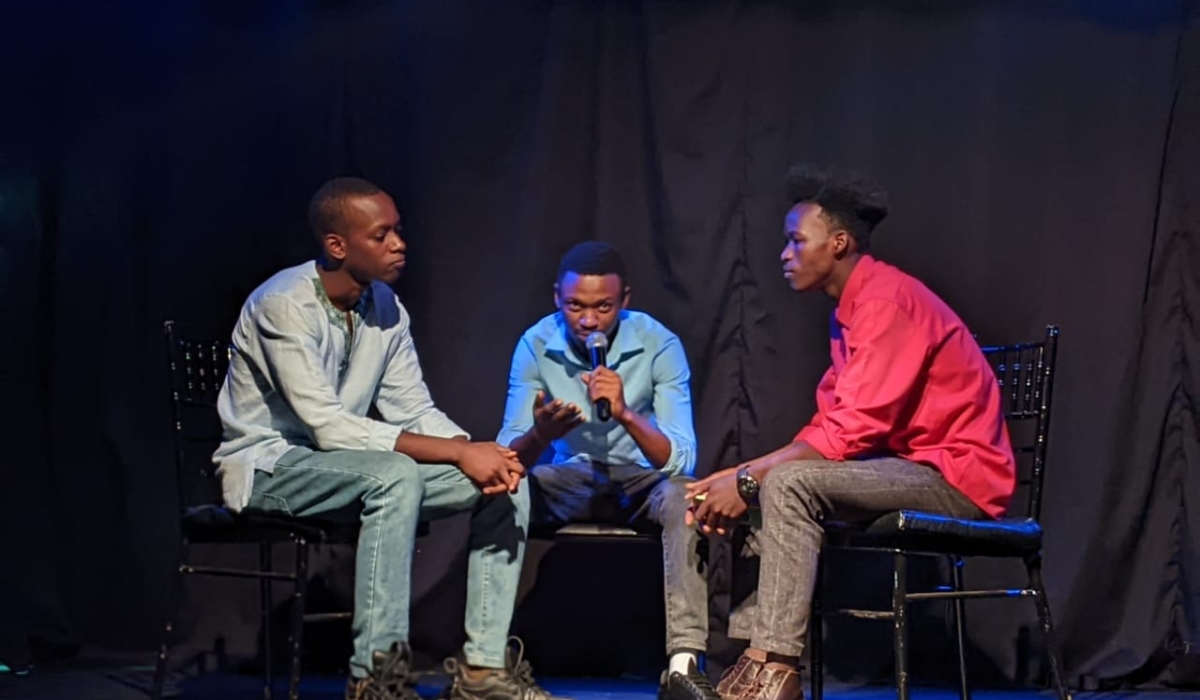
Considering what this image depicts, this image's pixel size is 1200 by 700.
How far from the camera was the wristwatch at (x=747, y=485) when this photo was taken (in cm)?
338

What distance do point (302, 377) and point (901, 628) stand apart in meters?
1.54

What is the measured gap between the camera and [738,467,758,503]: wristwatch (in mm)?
3377

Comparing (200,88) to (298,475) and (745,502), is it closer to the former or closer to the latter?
(298,475)

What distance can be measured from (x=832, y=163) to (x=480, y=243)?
1.15 metres

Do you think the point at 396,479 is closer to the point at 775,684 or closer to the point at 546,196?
the point at 775,684

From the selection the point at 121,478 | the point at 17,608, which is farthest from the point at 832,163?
the point at 17,608

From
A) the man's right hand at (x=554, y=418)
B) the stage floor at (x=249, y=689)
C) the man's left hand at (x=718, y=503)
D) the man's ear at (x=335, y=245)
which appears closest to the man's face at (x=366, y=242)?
the man's ear at (x=335, y=245)

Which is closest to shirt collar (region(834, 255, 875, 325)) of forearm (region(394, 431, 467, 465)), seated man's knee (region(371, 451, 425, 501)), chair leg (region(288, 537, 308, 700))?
forearm (region(394, 431, 467, 465))

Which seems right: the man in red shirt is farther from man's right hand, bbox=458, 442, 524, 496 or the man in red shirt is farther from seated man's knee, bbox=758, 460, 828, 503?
man's right hand, bbox=458, 442, 524, 496

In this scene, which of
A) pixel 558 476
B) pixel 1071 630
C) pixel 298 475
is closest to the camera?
pixel 298 475

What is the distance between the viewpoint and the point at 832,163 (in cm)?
444

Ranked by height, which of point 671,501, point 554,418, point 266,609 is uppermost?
point 554,418

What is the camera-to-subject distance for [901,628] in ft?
10.3

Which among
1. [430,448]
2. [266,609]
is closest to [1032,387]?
[430,448]
